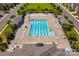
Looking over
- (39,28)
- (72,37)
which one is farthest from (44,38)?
(39,28)

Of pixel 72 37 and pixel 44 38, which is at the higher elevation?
pixel 72 37

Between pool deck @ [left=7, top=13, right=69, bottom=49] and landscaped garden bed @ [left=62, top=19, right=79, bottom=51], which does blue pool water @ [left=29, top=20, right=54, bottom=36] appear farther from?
landscaped garden bed @ [left=62, top=19, right=79, bottom=51]

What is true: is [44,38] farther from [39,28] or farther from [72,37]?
[39,28]

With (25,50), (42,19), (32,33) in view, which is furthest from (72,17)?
(25,50)

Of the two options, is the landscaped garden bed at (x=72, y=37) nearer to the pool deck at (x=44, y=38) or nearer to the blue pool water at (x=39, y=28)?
the pool deck at (x=44, y=38)

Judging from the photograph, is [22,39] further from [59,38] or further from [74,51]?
[74,51]

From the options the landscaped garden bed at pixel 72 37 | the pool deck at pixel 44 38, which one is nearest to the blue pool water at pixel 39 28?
the pool deck at pixel 44 38

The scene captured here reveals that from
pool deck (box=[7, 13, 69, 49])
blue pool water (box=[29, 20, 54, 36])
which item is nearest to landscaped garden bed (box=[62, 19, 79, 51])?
pool deck (box=[7, 13, 69, 49])

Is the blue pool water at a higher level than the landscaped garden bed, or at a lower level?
lower
